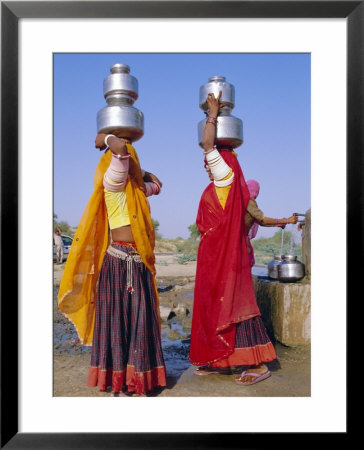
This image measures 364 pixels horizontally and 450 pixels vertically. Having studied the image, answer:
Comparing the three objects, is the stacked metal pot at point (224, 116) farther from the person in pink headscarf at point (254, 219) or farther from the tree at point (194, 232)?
the tree at point (194, 232)

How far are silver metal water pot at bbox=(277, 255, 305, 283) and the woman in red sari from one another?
1.45 feet

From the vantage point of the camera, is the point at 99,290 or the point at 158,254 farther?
the point at 158,254

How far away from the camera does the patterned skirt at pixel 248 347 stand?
122 inches

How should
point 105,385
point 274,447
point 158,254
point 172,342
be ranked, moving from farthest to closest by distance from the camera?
point 172,342 → point 158,254 → point 105,385 → point 274,447

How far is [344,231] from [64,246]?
1684 millimetres

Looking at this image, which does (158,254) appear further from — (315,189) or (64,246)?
(315,189)

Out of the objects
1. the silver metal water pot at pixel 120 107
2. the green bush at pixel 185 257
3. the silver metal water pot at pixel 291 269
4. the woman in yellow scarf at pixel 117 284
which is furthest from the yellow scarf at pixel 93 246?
the silver metal water pot at pixel 291 269

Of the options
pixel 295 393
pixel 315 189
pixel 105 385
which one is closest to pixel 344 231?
pixel 315 189

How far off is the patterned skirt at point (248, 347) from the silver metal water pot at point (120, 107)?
56.3 inches

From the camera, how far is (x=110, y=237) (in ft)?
9.84

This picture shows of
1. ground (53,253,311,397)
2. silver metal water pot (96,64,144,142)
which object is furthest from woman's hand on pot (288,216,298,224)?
silver metal water pot (96,64,144,142)

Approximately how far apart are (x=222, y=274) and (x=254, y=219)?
44 cm

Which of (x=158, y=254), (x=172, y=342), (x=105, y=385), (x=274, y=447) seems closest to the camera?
(x=274, y=447)

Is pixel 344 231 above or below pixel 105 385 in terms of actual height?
above
